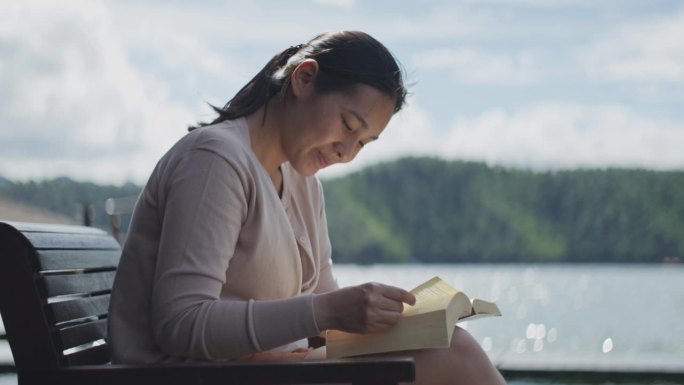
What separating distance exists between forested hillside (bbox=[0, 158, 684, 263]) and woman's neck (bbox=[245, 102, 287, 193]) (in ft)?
191

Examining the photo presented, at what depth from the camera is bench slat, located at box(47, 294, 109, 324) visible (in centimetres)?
178

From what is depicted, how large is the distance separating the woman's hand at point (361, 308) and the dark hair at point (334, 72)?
15.1 inches

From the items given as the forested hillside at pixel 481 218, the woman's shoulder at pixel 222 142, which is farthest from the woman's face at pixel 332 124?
the forested hillside at pixel 481 218

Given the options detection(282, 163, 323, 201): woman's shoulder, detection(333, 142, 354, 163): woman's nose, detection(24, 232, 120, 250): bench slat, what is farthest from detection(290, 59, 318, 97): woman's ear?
detection(24, 232, 120, 250): bench slat

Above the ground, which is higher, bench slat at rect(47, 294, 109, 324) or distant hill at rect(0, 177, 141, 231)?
distant hill at rect(0, 177, 141, 231)

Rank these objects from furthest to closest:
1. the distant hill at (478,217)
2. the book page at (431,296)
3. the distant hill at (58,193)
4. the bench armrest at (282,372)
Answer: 1. the distant hill at (478,217)
2. the distant hill at (58,193)
3. the book page at (431,296)
4. the bench armrest at (282,372)

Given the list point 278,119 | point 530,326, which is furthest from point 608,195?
point 278,119

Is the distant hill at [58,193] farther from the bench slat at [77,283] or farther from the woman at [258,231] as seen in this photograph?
the woman at [258,231]

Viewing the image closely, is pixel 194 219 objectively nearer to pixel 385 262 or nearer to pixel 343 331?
pixel 343 331

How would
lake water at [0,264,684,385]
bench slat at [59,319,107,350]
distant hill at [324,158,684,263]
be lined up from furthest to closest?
1. distant hill at [324,158,684,263]
2. lake water at [0,264,684,385]
3. bench slat at [59,319,107,350]

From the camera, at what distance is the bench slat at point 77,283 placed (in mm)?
1781

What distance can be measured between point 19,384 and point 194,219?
0.37m

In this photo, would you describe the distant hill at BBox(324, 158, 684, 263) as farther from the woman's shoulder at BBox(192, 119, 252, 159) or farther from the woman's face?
the woman's shoulder at BBox(192, 119, 252, 159)

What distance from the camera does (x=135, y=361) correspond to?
1.71 metres
